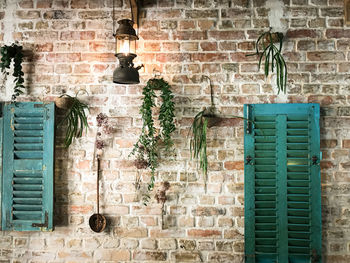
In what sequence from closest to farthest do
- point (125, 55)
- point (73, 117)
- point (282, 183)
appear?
1. point (125, 55)
2. point (282, 183)
3. point (73, 117)

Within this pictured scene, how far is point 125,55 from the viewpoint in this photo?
2395 millimetres

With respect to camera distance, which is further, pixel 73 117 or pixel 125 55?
pixel 73 117

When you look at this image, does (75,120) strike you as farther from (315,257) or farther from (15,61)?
(315,257)

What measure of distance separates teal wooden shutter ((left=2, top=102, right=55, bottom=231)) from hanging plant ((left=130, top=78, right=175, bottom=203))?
75cm

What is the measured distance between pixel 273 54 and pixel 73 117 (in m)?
1.76

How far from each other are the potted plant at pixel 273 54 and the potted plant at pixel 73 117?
1553 mm

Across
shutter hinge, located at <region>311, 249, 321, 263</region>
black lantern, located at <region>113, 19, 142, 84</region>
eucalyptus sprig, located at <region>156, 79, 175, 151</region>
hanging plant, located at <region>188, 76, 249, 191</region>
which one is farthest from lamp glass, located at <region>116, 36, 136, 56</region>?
shutter hinge, located at <region>311, 249, 321, 263</region>

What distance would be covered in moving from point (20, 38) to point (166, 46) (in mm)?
1294

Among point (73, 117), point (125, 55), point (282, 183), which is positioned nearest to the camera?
point (125, 55)

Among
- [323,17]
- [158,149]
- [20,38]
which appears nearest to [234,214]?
[158,149]

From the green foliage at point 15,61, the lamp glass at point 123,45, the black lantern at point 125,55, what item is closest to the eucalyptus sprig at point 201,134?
the black lantern at point 125,55

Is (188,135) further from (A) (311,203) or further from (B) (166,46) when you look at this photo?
(A) (311,203)

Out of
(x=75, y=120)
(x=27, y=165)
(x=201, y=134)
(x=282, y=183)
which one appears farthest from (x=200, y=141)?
(x=27, y=165)

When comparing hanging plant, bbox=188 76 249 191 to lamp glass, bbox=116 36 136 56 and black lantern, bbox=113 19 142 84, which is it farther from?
lamp glass, bbox=116 36 136 56
